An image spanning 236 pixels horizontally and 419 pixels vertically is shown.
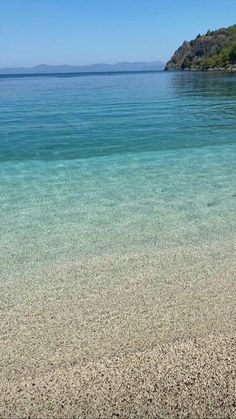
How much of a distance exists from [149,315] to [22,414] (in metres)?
2.02

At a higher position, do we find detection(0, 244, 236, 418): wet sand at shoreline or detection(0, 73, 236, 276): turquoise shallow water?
detection(0, 73, 236, 276): turquoise shallow water

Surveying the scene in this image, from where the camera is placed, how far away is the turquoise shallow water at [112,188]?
763 cm

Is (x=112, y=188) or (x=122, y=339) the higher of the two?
(x=112, y=188)

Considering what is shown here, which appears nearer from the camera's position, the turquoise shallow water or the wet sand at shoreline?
the wet sand at shoreline

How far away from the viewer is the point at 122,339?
4.77m

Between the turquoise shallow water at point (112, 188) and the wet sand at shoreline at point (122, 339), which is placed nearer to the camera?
the wet sand at shoreline at point (122, 339)

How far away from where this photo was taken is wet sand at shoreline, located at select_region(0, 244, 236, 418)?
3.88 m

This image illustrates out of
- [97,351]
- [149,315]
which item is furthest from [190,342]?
[97,351]

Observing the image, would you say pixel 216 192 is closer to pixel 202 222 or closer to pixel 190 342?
pixel 202 222

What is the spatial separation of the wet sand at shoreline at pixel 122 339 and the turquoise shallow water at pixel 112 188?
910 millimetres

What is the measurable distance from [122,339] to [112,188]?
683 centimetres

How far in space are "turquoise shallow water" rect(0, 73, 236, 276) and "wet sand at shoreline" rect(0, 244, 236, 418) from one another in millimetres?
910

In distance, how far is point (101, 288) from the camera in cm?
596

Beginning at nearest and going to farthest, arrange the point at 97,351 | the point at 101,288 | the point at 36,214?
the point at 97,351, the point at 101,288, the point at 36,214
